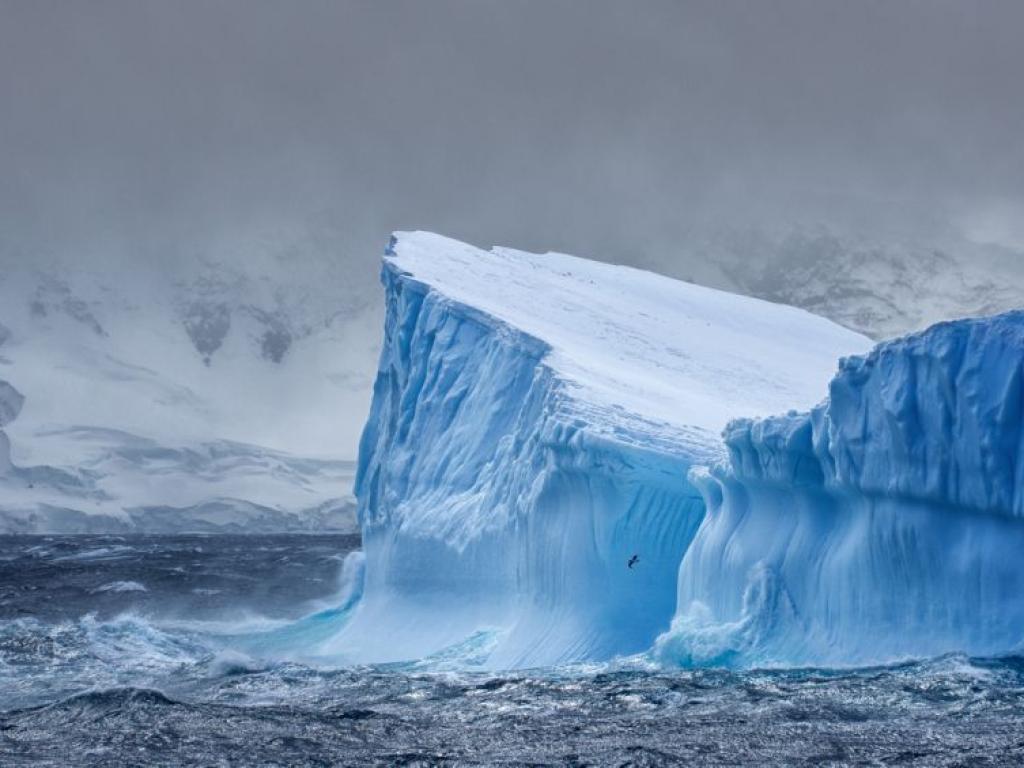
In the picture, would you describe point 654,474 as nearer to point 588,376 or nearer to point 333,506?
point 588,376

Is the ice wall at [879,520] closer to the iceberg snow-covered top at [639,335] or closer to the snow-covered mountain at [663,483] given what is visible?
the snow-covered mountain at [663,483]

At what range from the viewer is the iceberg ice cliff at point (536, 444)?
1691 centimetres

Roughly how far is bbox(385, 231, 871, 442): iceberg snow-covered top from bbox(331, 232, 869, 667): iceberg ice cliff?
65 mm

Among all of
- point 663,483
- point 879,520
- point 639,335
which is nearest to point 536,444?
point 663,483

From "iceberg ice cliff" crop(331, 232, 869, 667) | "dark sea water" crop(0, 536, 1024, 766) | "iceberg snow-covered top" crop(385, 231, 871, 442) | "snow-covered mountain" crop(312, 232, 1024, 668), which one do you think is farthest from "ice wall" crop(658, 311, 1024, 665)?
"iceberg snow-covered top" crop(385, 231, 871, 442)

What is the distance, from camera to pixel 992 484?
11.5 metres

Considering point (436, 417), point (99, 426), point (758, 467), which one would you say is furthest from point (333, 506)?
point (758, 467)

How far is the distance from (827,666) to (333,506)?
94.7 m

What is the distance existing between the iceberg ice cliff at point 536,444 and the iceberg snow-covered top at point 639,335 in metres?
0.07

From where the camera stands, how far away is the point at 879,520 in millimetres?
12906

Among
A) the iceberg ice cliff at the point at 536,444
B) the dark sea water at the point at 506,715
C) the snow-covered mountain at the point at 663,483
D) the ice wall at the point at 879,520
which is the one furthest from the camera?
the iceberg ice cliff at the point at 536,444

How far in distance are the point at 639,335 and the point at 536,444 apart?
240 inches

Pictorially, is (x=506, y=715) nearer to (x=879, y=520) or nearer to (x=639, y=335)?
(x=879, y=520)


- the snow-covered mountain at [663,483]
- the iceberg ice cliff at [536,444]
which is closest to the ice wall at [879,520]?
the snow-covered mountain at [663,483]
